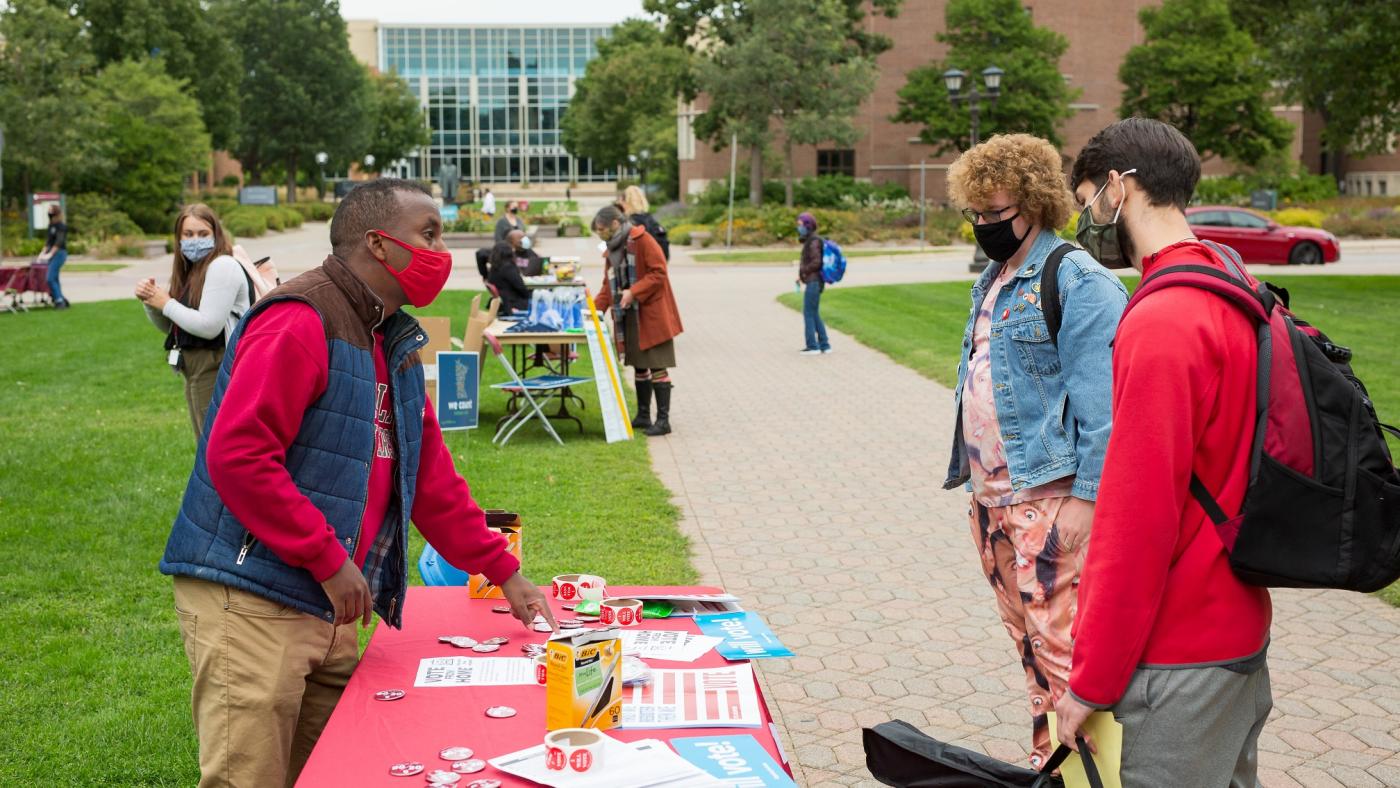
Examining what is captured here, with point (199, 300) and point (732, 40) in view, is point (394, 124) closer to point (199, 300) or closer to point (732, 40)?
point (732, 40)

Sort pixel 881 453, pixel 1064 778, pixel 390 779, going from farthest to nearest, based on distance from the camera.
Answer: pixel 881 453 → pixel 1064 778 → pixel 390 779

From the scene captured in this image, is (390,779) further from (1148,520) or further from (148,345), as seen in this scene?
(148,345)

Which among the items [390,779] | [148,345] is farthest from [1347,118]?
[390,779]

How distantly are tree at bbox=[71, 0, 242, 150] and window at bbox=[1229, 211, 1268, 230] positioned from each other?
38804 millimetres

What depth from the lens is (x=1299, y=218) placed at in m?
43.3

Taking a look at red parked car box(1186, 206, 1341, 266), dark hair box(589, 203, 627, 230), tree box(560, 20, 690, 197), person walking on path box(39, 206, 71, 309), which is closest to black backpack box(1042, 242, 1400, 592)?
dark hair box(589, 203, 627, 230)

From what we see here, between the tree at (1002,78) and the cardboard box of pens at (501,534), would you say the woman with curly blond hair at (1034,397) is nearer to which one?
the cardboard box of pens at (501,534)

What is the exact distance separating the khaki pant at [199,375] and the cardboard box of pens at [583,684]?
16.8 ft

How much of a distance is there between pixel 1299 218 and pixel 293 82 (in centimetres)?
5032

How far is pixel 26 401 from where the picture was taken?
13875 mm

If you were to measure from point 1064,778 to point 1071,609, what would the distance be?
2.44 ft

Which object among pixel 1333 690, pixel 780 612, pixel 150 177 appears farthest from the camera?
pixel 150 177

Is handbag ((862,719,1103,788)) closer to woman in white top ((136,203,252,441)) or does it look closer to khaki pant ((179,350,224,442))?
woman in white top ((136,203,252,441))

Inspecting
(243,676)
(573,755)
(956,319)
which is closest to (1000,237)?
(573,755)
